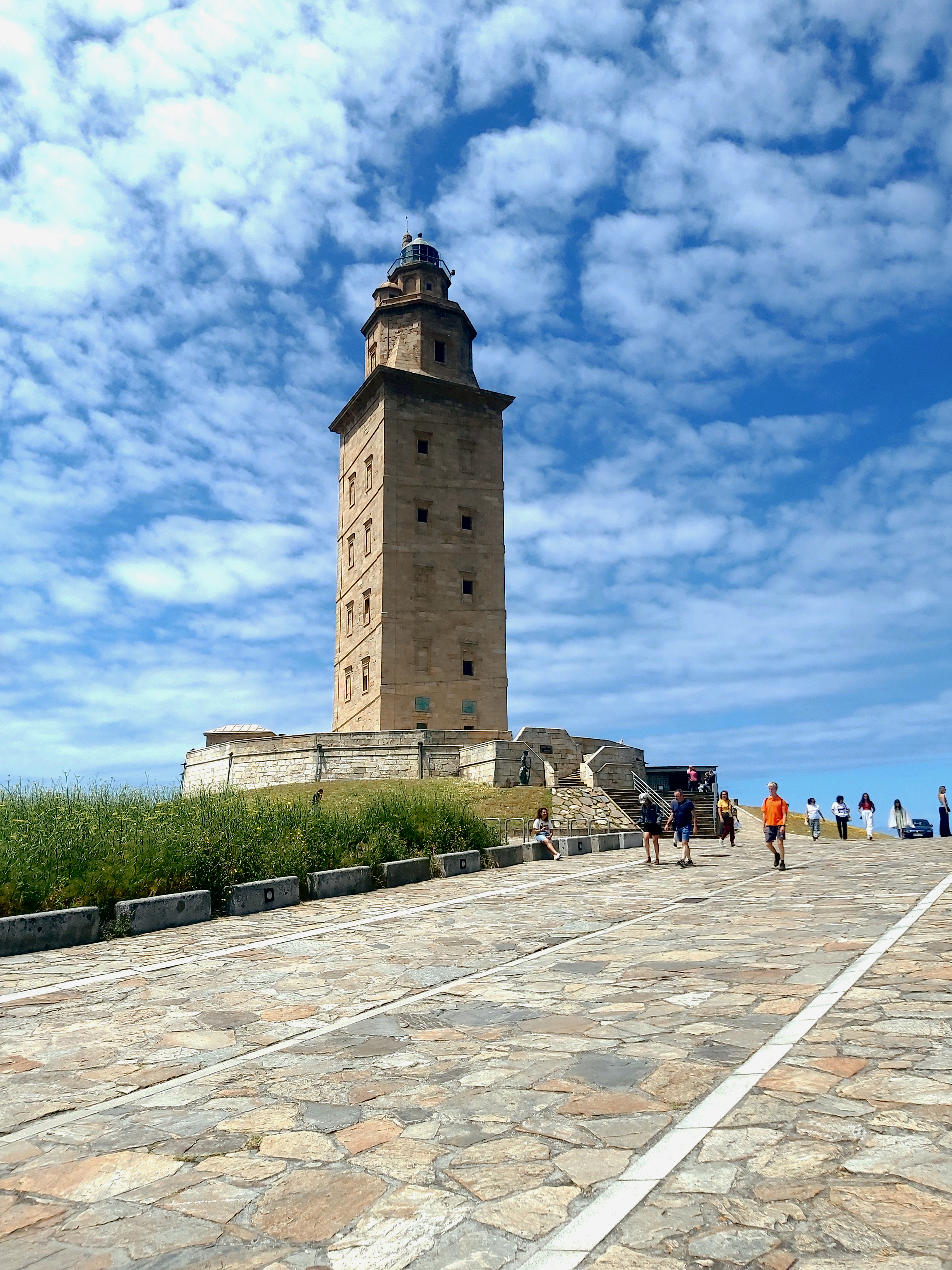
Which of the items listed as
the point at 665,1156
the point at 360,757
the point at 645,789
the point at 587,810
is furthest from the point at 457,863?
the point at 360,757

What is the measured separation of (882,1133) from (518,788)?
96.9ft

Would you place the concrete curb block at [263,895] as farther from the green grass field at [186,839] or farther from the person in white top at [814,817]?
the person in white top at [814,817]

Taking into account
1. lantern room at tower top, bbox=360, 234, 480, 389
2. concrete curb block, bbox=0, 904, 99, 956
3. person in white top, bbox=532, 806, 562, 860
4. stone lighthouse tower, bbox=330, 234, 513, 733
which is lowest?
concrete curb block, bbox=0, 904, 99, 956

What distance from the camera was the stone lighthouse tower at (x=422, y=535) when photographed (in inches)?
1750

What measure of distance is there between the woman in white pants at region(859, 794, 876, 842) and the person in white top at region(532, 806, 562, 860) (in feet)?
32.8

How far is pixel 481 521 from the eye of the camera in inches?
1882

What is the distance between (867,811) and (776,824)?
10813 millimetres

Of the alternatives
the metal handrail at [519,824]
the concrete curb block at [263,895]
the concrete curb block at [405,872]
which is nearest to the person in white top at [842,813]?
the metal handrail at [519,824]

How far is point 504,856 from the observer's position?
18453mm

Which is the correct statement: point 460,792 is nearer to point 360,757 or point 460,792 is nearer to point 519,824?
point 519,824

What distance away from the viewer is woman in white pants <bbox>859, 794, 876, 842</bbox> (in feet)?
84.4

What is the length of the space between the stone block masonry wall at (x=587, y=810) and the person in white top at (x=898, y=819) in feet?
29.0

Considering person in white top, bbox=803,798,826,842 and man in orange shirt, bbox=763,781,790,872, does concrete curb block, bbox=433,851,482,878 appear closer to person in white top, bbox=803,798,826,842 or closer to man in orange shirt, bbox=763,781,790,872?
man in orange shirt, bbox=763,781,790,872

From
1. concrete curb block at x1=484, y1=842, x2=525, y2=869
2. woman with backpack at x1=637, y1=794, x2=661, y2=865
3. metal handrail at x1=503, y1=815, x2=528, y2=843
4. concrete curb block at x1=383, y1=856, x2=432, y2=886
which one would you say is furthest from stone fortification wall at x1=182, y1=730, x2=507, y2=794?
concrete curb block at x1=383, y1=856, x2=432, y2=886
